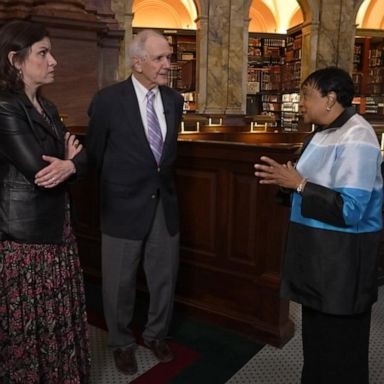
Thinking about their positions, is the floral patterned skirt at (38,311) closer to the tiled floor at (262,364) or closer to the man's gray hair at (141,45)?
the tiled floor at (262,364)

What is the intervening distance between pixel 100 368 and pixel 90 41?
112 inches

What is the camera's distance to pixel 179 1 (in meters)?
16.3

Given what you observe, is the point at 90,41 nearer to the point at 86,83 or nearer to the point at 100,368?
the point at 86,83

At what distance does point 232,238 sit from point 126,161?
0.87m

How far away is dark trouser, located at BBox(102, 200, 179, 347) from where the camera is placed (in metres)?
2.28

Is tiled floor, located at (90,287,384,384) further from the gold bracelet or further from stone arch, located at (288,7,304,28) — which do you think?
stone arch, located at (288,7,304,28)

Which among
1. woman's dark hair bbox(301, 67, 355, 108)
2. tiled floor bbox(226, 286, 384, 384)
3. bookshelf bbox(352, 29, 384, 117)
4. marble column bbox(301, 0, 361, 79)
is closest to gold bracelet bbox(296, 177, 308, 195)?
woman's dark hair bbox(301, 67, 355, 108)

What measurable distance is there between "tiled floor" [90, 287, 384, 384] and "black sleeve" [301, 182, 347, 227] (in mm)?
1053

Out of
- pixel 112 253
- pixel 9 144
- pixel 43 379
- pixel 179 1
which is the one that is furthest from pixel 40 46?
pixel 179 1

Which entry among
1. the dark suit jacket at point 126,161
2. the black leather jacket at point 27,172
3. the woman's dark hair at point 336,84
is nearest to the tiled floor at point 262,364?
the dark suit jacket at point 126,161

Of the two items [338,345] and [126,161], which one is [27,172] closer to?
[126,161]

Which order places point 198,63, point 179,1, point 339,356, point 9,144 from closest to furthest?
point 9,144
point 339,356
point 198,63
point 179,1

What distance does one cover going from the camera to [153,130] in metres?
2.22

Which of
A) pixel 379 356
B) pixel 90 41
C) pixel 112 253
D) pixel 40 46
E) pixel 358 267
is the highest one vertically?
pixel 90 41
